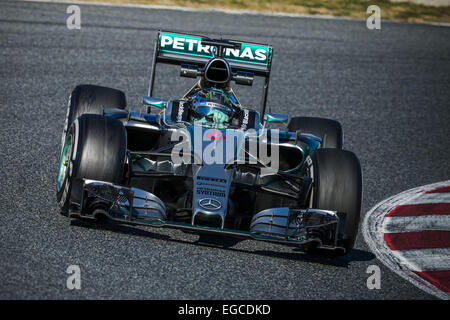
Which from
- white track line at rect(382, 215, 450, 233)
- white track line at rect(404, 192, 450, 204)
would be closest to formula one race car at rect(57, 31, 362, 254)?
white track line at rect(382, 215, 450, 233)

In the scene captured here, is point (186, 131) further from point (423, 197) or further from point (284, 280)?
point (423, 197)

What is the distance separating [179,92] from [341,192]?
233 inches

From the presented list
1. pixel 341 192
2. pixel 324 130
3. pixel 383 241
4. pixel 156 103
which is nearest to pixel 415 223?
pixel 383 241

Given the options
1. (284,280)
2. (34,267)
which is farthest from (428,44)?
(34,267)

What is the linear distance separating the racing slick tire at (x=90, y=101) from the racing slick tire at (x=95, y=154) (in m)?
1.22

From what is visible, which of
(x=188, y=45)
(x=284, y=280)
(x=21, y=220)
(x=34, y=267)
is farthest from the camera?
(x=188, y=45)

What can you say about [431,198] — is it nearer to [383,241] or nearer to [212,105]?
[383,241]

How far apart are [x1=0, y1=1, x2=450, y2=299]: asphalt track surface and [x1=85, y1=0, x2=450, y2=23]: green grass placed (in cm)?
85

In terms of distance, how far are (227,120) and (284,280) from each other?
6.93ft

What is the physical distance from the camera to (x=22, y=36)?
1291cm

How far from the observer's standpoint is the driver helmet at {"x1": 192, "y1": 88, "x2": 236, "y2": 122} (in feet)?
23.2

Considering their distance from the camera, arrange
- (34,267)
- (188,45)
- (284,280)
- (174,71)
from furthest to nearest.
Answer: (174,71) → (188,45) → (284,280) → (34,267)

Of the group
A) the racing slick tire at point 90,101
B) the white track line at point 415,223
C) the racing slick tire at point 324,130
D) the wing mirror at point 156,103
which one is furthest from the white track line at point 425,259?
the racing slick tire at point 90,101
